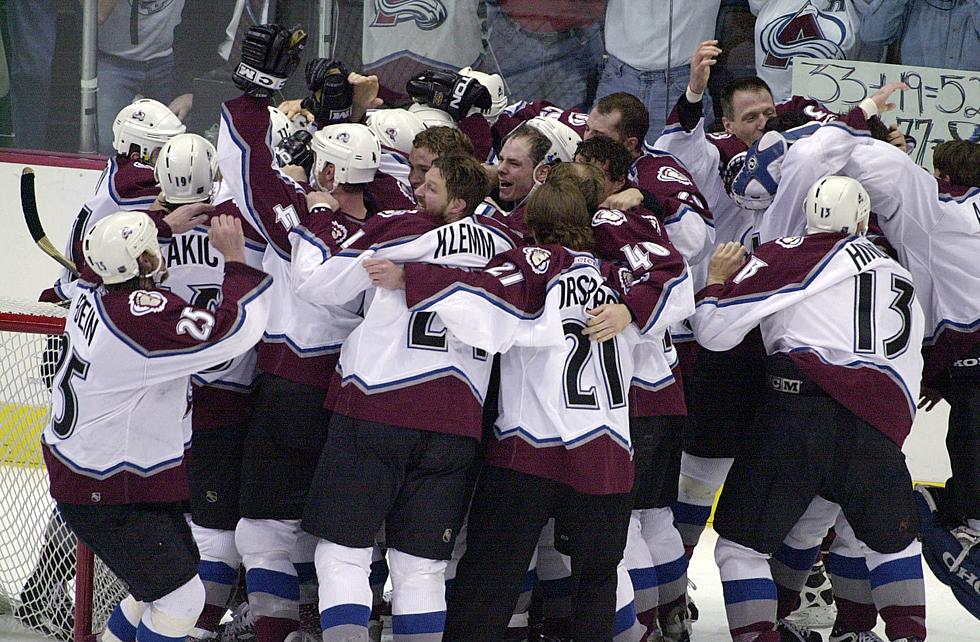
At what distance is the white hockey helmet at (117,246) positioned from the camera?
9.09 ft

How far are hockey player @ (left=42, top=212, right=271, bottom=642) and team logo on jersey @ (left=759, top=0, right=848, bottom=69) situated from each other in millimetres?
2804

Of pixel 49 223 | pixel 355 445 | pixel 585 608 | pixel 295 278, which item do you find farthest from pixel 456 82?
pixel 49 223

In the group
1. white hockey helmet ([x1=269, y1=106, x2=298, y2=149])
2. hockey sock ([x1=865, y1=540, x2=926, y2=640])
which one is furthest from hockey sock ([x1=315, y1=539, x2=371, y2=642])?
hockey sock ([x1=865, y1=540, x2=926, y2=640])

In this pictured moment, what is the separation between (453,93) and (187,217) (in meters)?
0.94

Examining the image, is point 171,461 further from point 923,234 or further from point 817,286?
point 923,234

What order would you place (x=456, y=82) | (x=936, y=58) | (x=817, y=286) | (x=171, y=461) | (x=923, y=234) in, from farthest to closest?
(x=936, y=58) < (x=456, y=82) < (x=923, y=234) < (x=817, y=286) < (x=171, y=461)

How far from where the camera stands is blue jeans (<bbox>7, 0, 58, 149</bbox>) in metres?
5.30

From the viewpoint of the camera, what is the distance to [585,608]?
9.97ft

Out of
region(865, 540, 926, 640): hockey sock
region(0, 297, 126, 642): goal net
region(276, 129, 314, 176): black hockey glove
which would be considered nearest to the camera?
region(865, 540, 926, 640): hockey sock

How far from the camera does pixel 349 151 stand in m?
3.16

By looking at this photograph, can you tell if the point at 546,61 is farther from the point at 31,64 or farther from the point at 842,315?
the point at 842,315

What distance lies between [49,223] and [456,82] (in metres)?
2.09

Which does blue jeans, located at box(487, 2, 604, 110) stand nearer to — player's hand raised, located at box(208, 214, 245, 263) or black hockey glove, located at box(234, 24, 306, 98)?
black hockey glove, located at box(234, 24, 306, 98)

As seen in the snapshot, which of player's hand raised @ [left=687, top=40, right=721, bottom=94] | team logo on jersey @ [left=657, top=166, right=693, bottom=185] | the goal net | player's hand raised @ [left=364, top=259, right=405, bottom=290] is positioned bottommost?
the goal net
